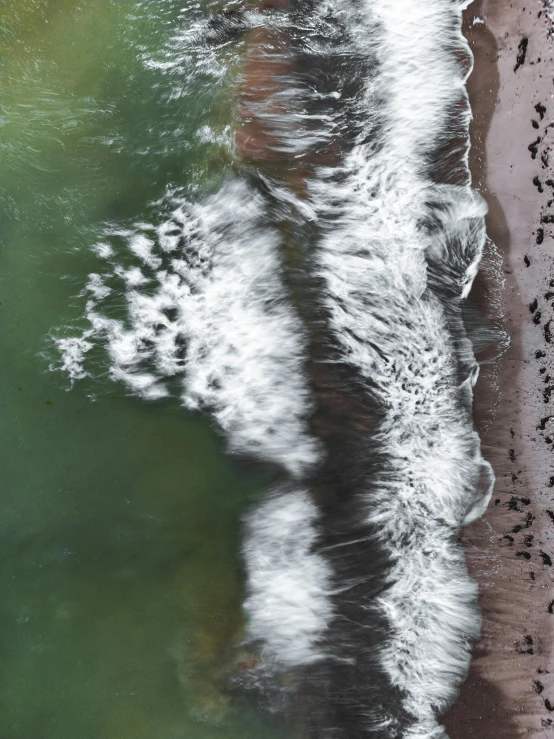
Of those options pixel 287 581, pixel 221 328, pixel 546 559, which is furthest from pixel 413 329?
→ pixel 287 581

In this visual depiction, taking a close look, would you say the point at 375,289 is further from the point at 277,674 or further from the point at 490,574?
the point at 277,674

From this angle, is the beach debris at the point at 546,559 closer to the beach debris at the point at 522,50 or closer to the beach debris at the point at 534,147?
the beach debris at the point at 534,147

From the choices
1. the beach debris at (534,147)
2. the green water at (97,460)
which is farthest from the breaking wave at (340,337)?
the beach debris at (534,147)

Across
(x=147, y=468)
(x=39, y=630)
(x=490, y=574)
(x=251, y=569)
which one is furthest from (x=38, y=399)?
(x=490, y=574)

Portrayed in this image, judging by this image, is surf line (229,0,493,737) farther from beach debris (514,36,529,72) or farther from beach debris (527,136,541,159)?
beach debris (527,136,541,159)

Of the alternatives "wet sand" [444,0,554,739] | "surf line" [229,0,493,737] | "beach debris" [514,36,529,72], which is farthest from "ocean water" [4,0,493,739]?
"beach debris" [514,36,529,72]
